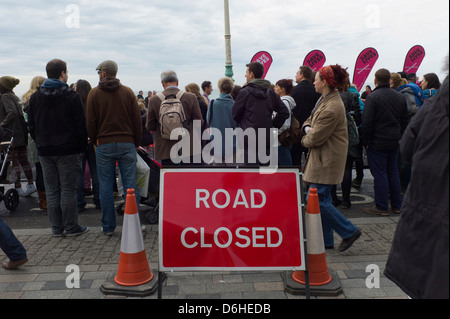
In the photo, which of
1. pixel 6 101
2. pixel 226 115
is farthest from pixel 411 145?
pixel 6 101

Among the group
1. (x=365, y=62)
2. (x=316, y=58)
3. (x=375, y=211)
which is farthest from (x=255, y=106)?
(x=365, y=62)

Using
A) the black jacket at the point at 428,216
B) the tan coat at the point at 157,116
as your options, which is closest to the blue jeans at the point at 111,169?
the tan coat at the point at 157,116

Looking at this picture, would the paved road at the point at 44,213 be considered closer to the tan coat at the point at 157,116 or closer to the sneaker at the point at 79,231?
the sneaker at the point at 79,231

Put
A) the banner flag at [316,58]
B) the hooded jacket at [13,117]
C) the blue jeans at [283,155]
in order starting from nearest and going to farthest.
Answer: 1. the blue jeans at [283,155]
2. the hooded jacket at [13,117]
3. the banner flag at [316,58]

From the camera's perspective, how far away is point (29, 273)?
13.3ft

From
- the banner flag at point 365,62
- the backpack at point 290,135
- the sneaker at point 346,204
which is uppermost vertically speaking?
the banner flag at point 365,62

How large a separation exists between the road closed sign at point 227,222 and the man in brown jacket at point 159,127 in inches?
93.8

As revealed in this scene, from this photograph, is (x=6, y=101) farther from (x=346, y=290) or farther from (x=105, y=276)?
(x=346, y=290)

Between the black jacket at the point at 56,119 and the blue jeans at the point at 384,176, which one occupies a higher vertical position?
the black jacket at the point at 56,119

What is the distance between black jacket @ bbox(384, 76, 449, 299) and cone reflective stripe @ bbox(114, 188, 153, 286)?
2.25m

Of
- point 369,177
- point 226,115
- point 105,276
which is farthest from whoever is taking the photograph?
point 369,177

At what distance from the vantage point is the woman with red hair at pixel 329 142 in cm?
409

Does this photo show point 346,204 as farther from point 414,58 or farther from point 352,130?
point 414,58
